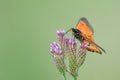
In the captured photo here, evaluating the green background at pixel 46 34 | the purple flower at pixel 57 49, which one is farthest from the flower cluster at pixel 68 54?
the green background at pixel 46 34

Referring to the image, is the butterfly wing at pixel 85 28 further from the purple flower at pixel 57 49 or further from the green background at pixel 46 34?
the green background at pixel 46 34

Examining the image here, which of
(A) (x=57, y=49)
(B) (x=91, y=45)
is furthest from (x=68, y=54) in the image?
(B) (x=91, y=45)

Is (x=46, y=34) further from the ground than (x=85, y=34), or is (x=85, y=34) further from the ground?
(x=46, y=34)

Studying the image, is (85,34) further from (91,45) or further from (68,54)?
(68,54)

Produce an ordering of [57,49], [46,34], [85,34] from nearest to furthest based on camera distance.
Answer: [85,34]
[57,49]
[46,34]

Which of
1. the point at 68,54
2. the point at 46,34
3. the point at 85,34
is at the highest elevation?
the point at 46,34

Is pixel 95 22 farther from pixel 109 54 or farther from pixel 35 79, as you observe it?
pixel 35 79
